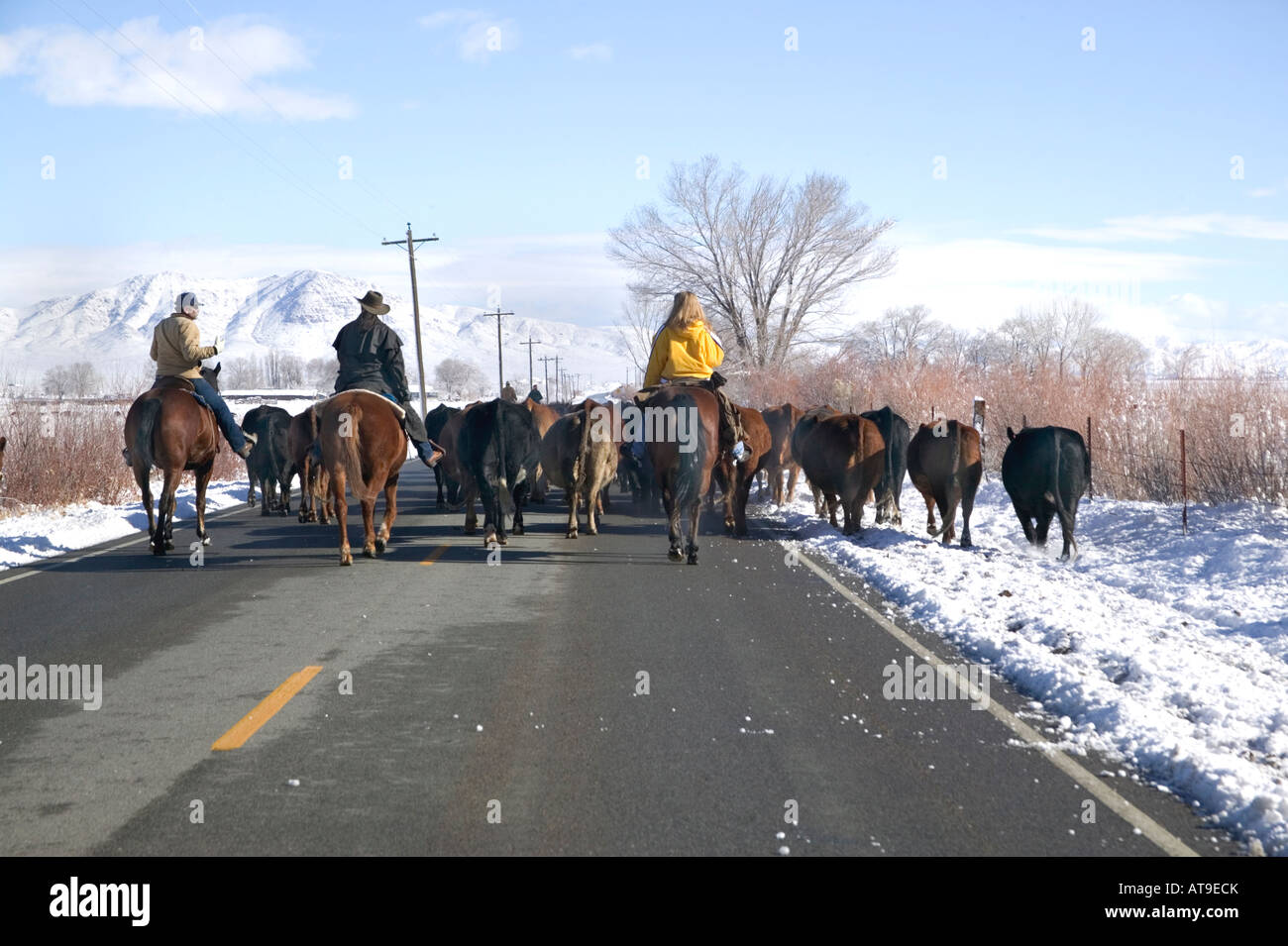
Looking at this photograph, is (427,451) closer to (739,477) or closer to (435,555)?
(435,555)

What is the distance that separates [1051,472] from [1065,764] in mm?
8729

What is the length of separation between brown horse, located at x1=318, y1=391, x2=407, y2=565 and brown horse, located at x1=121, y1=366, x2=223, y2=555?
A: 1757 millimetres

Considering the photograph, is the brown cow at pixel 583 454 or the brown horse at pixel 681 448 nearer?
the brown horse at pixel 681 448

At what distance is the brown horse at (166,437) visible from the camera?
13.6 m

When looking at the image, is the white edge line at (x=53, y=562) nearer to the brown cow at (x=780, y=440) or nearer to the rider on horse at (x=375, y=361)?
the rider on horse at (x=375, y=361)

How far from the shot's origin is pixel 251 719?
6.36m

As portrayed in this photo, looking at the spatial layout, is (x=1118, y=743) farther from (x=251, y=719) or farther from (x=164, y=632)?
(x=164, y=632)

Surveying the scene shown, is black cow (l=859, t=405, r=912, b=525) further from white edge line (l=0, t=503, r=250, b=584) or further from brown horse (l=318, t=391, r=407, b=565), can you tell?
white edge line (l=0, t=503, r=250, b=584)

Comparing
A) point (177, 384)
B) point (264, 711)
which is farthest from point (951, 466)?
point (264, 711)

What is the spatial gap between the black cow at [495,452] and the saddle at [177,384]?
314cm

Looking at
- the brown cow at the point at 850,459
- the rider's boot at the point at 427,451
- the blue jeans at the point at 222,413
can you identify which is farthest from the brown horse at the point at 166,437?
the brown cow at the point at 850,459

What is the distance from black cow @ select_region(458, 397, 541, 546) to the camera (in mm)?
13766

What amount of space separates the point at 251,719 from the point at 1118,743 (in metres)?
4.49
